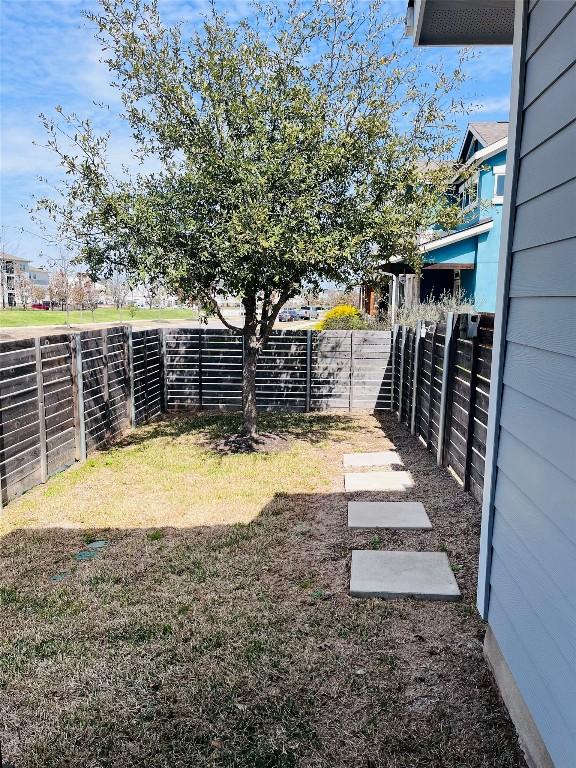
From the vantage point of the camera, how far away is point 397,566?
13.4 ft

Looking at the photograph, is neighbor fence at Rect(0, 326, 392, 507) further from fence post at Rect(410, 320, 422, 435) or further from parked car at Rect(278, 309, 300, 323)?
parked car at Rect(278, 309, 300, 323)

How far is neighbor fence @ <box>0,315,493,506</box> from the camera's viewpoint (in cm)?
556

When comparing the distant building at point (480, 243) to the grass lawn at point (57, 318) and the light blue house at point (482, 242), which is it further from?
the grass lawn at point (57, 318)

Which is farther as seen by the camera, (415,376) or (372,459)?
(415,376)

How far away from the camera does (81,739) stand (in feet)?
8.09

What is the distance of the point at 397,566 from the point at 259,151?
16.8 feet

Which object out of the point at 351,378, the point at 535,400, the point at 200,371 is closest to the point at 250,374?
the point at 200,371

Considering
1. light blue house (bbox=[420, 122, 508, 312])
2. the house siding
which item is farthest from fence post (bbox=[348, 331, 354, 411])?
the house siding

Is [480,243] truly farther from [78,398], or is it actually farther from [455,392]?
[78,398]

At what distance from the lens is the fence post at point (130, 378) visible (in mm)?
9070

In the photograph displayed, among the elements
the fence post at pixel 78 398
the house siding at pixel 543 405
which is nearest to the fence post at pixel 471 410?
the house siding at pixel 543 405

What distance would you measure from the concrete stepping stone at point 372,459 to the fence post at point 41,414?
377cm

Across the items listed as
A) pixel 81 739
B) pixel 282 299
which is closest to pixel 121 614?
pixel 81 739

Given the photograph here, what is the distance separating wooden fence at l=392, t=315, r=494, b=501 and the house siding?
2425 mm
